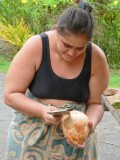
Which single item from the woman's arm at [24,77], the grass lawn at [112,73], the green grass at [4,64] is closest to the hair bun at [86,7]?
the woman's arm at [24,77]

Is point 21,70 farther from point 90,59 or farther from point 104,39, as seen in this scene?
point 104,39

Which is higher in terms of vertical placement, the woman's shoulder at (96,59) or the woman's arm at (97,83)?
the woman's shoulder at (96,59)

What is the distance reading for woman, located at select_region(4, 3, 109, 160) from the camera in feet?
8.66

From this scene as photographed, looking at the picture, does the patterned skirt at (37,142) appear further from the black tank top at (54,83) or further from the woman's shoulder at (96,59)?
the woman's shoulder at (96,59)

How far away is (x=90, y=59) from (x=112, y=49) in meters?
6.75

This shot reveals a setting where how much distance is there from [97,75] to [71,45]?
334 mm

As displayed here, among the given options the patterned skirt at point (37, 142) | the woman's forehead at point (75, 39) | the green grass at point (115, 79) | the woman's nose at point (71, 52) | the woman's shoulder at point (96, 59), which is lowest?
the green grass at point (115, 79)

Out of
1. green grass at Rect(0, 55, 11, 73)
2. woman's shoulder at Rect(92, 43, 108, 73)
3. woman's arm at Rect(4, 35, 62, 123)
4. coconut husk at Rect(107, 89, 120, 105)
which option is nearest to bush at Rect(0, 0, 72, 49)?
green grass at Rect(0, 55, 11, 73)

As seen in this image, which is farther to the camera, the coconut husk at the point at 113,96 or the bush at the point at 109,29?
the bush at the point at 109,29

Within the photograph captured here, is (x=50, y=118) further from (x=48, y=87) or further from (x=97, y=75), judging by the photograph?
(x=97, y=75)

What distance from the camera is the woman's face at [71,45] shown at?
252 centimetres

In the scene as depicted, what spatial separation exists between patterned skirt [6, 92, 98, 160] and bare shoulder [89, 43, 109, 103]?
140mm

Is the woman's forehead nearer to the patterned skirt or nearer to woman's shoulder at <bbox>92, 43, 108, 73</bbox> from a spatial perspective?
woman's shoulder at <bbox>92, 43, 108, 73</bbox>

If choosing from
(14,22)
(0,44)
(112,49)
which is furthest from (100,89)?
(0,44)
